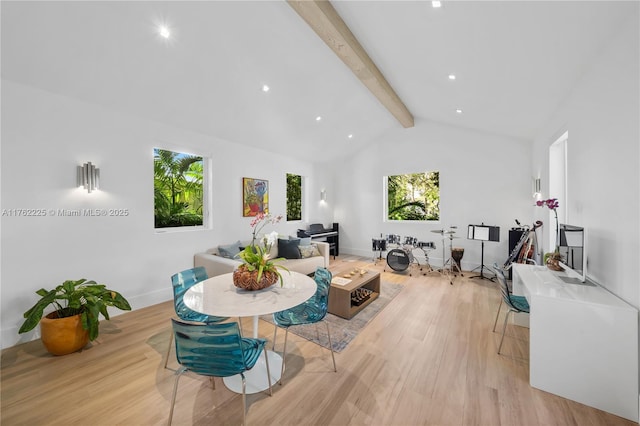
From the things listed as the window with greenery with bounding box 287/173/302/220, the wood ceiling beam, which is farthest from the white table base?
the window with greenery with bounding box 287/173/302/220

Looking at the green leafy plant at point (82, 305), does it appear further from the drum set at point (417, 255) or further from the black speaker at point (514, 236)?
the black speaker at point (514, 236)

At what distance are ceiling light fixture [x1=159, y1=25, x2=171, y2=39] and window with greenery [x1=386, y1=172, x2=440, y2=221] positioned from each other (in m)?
5.59

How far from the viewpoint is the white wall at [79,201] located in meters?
2.54

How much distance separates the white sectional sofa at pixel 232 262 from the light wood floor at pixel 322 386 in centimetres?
102

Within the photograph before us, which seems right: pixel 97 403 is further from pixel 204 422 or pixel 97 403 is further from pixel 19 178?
pixel 19 178

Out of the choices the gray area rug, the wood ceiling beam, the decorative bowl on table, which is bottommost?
the gray area rug

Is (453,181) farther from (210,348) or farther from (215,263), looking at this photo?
(210,348)

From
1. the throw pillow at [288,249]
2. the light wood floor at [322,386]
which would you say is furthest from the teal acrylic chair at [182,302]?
the throw pillow at [288,249]

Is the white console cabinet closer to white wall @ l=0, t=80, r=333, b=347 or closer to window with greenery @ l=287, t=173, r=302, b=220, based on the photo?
white wall @ l=0, t=80, r=333, b=347

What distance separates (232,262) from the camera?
3.64 metres

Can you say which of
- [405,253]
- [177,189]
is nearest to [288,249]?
[177,189]

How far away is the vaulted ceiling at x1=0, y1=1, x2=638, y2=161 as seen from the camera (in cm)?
207

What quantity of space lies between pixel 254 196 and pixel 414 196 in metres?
4.05

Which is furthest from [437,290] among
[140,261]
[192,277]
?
[140,261]
